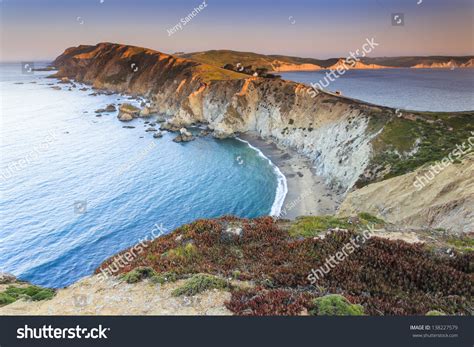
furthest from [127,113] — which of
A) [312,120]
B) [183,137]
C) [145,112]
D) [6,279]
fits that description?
[6,279]

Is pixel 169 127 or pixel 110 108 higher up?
pixel 110 108

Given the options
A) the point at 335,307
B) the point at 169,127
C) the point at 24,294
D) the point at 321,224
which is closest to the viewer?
the point at 335,307

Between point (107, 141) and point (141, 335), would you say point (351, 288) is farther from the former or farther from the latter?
point (107, 141)

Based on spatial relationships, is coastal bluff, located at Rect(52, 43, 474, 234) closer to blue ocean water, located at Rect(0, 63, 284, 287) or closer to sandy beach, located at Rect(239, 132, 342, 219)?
sandy beach, located at Rect(239, 132, 342, 219)

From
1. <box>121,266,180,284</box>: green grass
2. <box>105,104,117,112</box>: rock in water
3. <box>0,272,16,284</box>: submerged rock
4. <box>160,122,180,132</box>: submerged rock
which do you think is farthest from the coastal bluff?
<box>0,272,16,284</box>: submerged rock

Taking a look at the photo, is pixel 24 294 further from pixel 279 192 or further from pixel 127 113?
pixel 127 113
